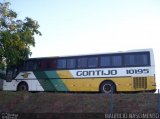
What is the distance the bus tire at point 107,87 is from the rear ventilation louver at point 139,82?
1.55 meters

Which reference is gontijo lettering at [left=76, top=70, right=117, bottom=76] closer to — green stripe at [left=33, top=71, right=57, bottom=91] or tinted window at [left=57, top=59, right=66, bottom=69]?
tinted window at [left=57, top=59, right=66, bottom=69]

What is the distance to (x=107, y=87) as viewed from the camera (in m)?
25.1

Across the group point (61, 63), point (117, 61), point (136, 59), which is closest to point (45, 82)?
point (61, 63)

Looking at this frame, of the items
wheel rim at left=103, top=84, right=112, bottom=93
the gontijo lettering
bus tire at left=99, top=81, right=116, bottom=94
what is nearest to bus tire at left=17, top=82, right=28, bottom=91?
the gontijo lettering

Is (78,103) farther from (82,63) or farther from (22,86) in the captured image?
(22,86)

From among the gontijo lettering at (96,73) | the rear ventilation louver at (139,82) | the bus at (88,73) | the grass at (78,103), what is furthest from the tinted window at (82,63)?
the rear ventilation louver at (139,82)

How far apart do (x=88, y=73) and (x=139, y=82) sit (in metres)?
3.76

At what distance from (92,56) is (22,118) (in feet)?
24.4

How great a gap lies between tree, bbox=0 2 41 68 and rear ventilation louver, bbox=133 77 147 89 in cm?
923

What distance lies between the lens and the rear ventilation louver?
23844 mm

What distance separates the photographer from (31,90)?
27516 mm

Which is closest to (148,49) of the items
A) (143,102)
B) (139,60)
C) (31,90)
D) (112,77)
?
(139,60)

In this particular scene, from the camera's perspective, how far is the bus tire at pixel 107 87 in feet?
81.9

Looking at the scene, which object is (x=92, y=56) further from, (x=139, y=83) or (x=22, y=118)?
(x=22, y=118)
